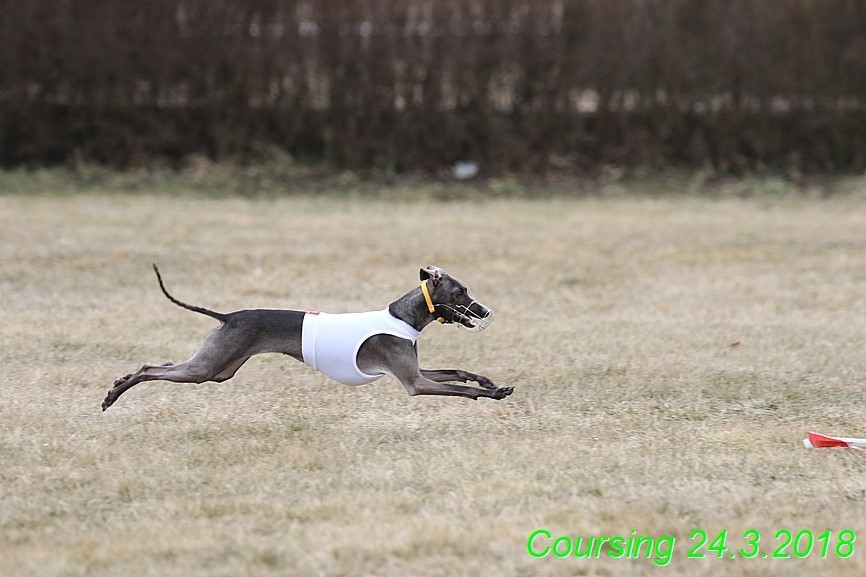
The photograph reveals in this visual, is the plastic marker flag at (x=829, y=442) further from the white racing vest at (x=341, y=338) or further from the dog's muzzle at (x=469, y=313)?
the white racing vest at (x=341, y=338)

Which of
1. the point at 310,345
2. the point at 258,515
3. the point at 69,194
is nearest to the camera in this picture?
the point at 258,515

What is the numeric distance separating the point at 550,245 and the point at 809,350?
395 cm

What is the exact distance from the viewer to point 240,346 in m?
5.28

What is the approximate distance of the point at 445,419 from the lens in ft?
18.4

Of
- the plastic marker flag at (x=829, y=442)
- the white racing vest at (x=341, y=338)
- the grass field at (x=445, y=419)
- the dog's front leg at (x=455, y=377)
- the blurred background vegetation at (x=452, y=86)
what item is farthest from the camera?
the blurred background vegetation at (x=452, y=86)

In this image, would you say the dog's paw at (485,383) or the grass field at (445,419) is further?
the dog's paw at (485,383)

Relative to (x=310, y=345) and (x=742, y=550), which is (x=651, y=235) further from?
(x=742, y=550)

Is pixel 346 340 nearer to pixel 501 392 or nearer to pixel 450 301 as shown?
pixel 450 301

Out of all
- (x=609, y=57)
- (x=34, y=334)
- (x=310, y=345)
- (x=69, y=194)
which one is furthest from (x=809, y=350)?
(x=69, y=194)

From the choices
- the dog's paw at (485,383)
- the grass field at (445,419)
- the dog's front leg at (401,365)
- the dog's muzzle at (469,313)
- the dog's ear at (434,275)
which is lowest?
the grass field at (445,419)

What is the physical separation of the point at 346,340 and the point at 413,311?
0.38m

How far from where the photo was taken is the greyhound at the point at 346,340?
5.23m

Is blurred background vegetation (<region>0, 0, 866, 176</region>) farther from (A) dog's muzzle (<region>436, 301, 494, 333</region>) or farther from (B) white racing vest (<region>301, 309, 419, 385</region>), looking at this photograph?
(B) white racing vest (<region>301, 309, 419, 385</region>)

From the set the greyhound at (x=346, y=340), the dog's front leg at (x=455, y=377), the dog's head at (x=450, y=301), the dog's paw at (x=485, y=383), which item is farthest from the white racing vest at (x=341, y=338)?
the dog's paw at (x=485, y=383)
